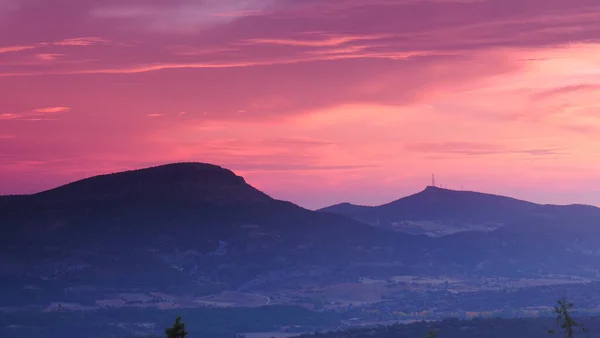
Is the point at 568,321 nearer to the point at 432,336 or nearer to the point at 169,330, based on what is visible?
the point at 432,336

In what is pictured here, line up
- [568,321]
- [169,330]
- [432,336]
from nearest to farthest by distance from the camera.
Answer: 1. [169,330]
2. [568,321]
3. [432,336]

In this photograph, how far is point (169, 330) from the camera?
3541 inches

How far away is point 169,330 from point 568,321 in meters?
29.3

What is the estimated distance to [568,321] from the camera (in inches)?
3804

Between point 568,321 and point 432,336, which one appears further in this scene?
point 432,336

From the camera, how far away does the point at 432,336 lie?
108 meters

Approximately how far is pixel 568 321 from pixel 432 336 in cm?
1466

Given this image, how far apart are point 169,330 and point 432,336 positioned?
88.4 feet

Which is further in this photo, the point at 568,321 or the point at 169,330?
the point at 568,321

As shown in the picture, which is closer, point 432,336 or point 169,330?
point 169,330

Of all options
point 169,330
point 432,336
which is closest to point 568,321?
point 432,336

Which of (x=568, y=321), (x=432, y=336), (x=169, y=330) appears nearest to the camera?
(x=169, y=330)
